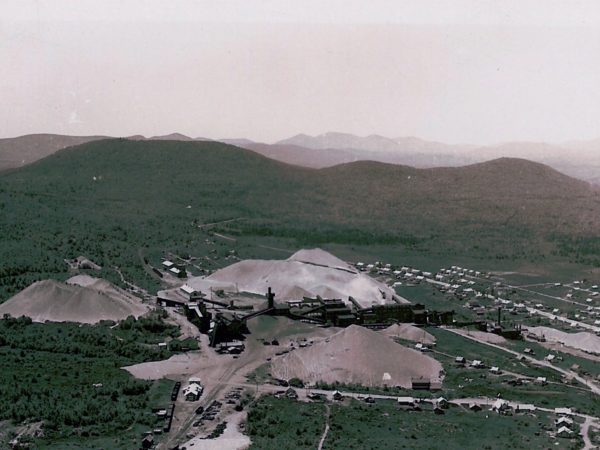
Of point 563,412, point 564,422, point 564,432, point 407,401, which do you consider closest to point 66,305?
point 407,401

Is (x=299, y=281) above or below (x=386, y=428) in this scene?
above

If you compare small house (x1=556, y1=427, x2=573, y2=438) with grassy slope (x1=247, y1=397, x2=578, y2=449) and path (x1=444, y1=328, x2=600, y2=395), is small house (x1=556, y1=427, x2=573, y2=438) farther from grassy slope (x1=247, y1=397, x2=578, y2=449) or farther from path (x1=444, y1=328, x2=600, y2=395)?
path (x1=444, y1=328, x2=600, y2=395)

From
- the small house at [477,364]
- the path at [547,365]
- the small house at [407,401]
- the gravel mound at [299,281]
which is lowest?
the path at [547,365]

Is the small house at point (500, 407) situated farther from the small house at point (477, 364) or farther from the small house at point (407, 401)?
the small house at point (477, 364)

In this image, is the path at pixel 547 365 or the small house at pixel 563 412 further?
the path at pixel 547 365

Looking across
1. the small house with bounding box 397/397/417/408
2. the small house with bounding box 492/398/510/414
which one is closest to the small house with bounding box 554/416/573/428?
the small house with bounding box 492/398/510/414

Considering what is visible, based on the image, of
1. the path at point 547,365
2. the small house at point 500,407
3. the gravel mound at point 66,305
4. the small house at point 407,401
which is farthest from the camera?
the gravel mound at point 66,305

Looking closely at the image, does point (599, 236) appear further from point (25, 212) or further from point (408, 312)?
point (25, 212)

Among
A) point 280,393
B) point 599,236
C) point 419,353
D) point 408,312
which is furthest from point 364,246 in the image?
point 280,393

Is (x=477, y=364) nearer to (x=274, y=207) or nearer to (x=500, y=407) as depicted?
(x=500, y=407)

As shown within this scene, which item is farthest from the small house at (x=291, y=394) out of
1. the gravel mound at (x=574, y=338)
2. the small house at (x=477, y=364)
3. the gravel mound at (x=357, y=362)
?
the gravel mound at (x=574, y=338)
